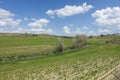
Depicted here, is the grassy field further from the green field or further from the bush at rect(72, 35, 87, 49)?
the green field

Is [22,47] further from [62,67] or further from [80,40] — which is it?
[62,67]

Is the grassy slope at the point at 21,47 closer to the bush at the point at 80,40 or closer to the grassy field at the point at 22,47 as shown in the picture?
the grassy field at the point at 22,47

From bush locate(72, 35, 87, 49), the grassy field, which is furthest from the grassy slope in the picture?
bush locate(72, 35, 87, 49)

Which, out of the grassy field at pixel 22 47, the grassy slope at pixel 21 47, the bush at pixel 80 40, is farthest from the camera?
the bush at pixel 80 40

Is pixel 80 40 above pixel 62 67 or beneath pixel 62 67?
above

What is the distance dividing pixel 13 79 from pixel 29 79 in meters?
2.68

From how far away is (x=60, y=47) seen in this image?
3282 inches

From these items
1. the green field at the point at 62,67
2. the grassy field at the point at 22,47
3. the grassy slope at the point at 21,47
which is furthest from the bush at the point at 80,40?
the green field at the point at 62,67

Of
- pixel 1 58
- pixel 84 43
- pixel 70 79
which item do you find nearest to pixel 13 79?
pixel 70 79

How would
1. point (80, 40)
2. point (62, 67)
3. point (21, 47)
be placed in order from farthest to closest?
point (80, 40), point (21, 47), point (62, 67)

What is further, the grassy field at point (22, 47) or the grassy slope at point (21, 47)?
the grassy slope at point (21, 47)

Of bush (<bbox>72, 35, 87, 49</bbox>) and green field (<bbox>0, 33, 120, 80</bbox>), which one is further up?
bush (<bbox>72, 35, 87, 49</bbox>)

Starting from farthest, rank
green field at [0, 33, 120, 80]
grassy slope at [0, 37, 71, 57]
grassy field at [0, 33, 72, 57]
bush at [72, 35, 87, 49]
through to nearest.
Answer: bush at [72, 35, 87, 49]
grassy slope at [0, 37, 71, 57]
grassy field at [0, 33, 72, 57]
green field at [0, 33, 120, 80]

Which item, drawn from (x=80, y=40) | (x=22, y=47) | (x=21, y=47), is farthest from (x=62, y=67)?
(x=80, y=40)
